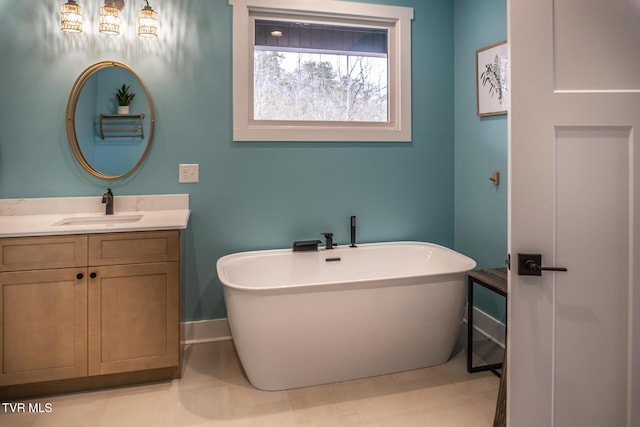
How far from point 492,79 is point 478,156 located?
55 cm

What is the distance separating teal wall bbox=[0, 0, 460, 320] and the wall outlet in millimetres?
49

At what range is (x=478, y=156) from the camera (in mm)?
3018

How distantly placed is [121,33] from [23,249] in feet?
4.88

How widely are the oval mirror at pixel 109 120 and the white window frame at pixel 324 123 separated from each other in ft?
2.02

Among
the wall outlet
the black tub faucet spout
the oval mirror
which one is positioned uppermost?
the oval mirror

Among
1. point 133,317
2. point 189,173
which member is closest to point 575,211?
point 133,317

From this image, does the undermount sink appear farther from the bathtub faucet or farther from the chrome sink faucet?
the bathtub faucet

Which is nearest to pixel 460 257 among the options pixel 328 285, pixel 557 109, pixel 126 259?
pixel 328 285

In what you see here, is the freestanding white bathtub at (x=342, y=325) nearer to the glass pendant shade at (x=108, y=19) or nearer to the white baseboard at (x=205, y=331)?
the white baseboard at (x=205, y=331)

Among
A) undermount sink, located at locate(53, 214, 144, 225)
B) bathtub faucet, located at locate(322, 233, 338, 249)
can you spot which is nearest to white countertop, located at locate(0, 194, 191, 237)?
undermount sink, located at locate(53, 214, 144, 225)

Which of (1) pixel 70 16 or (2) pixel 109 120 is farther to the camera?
(2) pixel 109 120

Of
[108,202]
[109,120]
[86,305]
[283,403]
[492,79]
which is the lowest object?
[283,403]

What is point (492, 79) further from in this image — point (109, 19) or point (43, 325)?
point (43, 325)

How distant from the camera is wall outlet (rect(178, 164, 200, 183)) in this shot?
9.20ft
